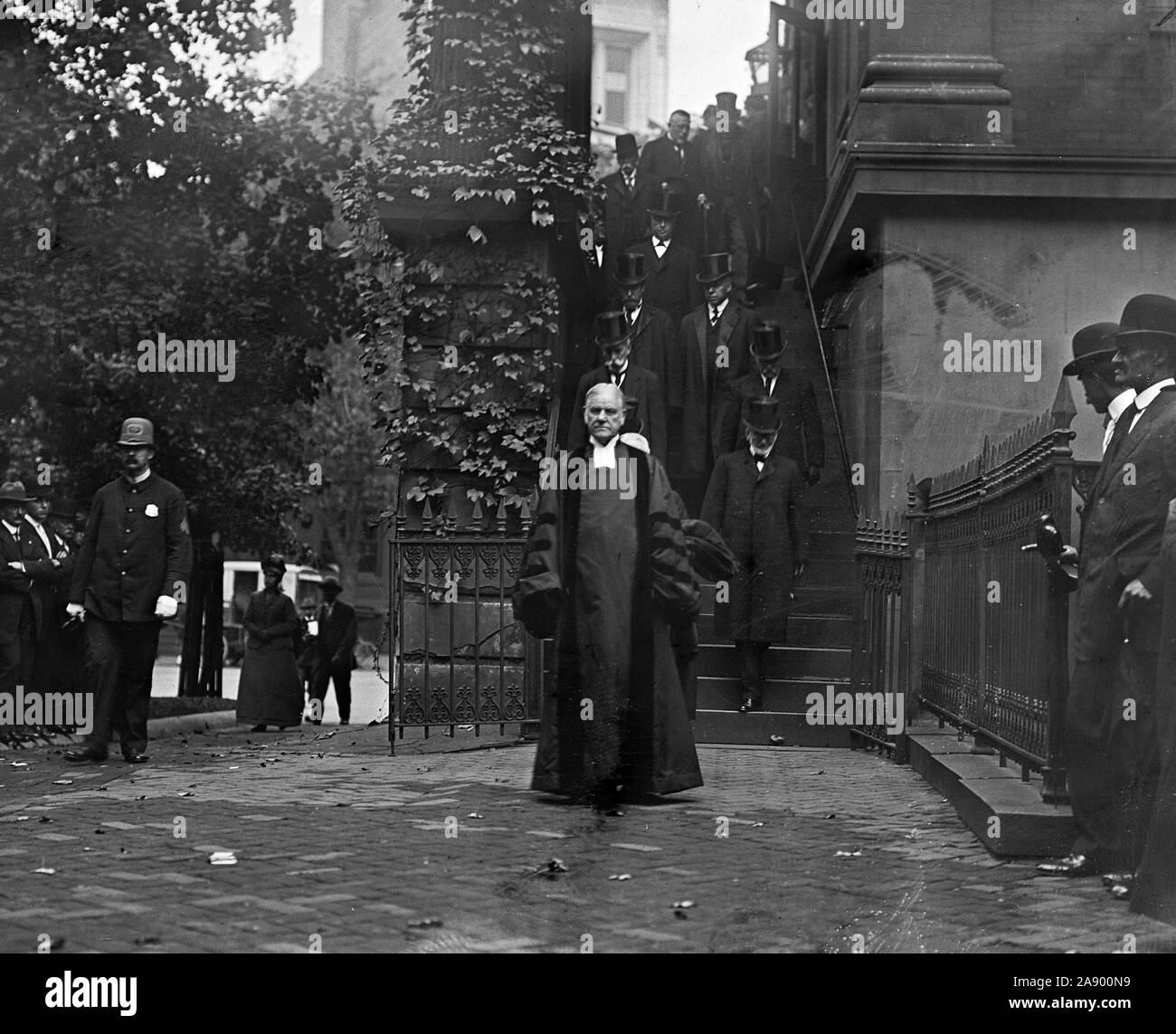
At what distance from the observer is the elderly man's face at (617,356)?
587 inches

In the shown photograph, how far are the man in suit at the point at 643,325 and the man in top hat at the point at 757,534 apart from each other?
6.52 feet

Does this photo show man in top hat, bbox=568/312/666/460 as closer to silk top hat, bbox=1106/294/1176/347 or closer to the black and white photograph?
the black and white photograph

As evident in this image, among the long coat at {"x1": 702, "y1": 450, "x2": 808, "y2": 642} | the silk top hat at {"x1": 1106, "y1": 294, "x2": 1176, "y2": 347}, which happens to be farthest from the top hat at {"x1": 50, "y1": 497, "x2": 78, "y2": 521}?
the silk top hat at {"x1": 1106, "y1": 294, "x2": 1176, "y2": 347}

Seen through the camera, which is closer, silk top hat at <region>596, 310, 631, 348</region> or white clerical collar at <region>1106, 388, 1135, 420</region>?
white clerical collar at <region>1106, 388, 1135, 420</region>

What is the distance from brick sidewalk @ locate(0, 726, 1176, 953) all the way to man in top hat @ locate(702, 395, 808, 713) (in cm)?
189

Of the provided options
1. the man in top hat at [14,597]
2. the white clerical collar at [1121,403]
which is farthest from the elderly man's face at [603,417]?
the man in top hat at [14,597]

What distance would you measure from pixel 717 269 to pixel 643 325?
980 mm

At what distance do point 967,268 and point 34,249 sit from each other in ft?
29.1

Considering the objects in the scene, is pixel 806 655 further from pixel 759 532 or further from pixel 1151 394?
pixel 1151 394

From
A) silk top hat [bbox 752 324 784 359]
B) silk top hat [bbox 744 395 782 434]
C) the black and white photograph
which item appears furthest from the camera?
silk top hat [bbox 752 324 784 359]

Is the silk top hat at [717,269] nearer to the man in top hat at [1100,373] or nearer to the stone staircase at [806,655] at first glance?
the stone staircase at [806,655]

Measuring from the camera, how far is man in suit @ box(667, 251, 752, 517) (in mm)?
15086

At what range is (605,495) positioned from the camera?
29.5ft
